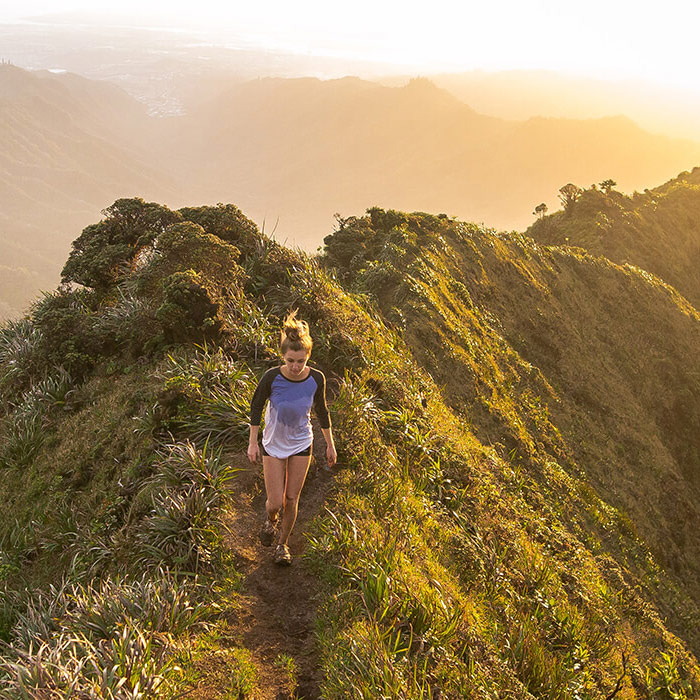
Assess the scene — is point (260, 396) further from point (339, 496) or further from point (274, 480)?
point (339, 496)

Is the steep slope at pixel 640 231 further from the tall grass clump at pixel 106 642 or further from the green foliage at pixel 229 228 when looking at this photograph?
the tall grass clump at pixel 106 642

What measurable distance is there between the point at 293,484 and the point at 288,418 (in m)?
0.81

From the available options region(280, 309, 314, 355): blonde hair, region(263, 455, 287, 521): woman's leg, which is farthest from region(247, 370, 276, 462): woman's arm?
region(280, 309, 314, 355): blonde hair

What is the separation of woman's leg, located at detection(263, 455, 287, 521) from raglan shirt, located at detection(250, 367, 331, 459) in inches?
3.6

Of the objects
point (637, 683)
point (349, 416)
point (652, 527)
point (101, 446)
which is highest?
point (349, 416)

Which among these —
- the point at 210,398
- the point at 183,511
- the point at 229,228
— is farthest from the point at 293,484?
the point at 229,228

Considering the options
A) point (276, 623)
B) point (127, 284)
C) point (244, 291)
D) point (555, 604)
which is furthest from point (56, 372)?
point (555, 604)

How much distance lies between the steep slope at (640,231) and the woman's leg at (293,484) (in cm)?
3583

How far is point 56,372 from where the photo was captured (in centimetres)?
1044

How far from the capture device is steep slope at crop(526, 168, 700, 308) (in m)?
37.3

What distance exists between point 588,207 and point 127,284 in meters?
38.5

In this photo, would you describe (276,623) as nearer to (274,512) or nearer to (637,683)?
(274,512)

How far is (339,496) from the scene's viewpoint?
6.85 metres

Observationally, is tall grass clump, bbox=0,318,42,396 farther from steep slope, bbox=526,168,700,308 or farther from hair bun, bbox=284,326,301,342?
steep slope, bbox=526,168,700,308
